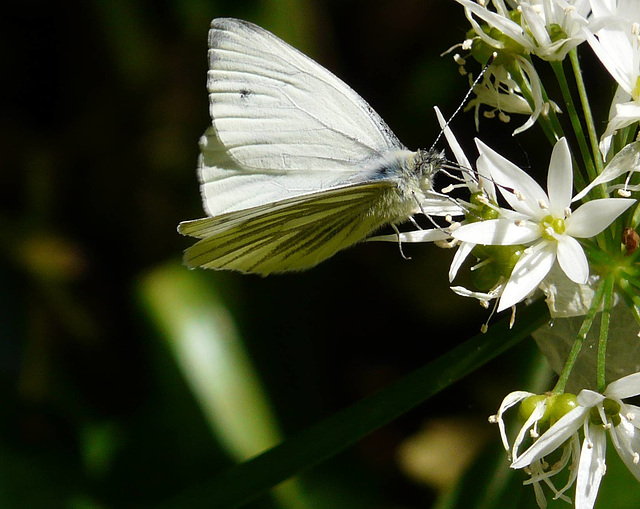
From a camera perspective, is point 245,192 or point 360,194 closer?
point 360,194

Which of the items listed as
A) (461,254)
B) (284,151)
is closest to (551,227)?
(461,254)

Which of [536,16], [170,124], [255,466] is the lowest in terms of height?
[255,466]

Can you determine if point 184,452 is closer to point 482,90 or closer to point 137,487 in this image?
point 137,487

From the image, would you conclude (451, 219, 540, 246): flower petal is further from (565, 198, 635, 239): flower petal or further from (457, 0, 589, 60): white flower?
(457, 0, 589, 60): white flower

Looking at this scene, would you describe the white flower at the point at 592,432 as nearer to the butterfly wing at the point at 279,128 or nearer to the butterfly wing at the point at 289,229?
the butterfly wing at the point at 289,229

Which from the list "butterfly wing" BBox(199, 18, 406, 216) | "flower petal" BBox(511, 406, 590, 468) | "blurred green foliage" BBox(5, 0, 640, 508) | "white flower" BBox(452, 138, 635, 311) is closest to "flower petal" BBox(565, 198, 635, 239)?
"white flower" BBox(452, 138, 635, 311)

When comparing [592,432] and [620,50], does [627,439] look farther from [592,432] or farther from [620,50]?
[620,50]

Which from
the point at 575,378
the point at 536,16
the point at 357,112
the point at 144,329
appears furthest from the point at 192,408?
the point at 536,16
